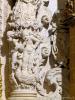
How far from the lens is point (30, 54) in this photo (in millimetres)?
4121

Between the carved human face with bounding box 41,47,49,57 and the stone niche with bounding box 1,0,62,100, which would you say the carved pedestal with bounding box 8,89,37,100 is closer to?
the stone niche with bounding box 1,0,62,100

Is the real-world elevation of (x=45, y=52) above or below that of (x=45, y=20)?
below

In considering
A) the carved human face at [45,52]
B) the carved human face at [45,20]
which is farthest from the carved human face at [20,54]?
the carved human face at [45,20]

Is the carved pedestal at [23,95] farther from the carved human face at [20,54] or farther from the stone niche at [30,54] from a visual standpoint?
the carved human face at [20,54]

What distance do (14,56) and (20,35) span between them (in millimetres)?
202

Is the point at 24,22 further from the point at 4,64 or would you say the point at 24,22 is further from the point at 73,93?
the point at 73,93

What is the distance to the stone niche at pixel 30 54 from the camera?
161 inches

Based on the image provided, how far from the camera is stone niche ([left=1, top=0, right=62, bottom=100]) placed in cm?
408

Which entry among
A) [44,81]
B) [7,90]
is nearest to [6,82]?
[7,90]

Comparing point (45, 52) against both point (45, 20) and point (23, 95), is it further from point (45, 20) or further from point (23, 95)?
point (23, 95)

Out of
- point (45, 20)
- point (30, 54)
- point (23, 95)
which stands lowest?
point (23, 95)

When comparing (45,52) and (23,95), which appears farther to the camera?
(45,52)

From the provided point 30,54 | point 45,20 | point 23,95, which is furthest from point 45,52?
point 23,95

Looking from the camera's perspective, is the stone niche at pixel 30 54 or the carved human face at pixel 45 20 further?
the carved human face at pixel 45 20
